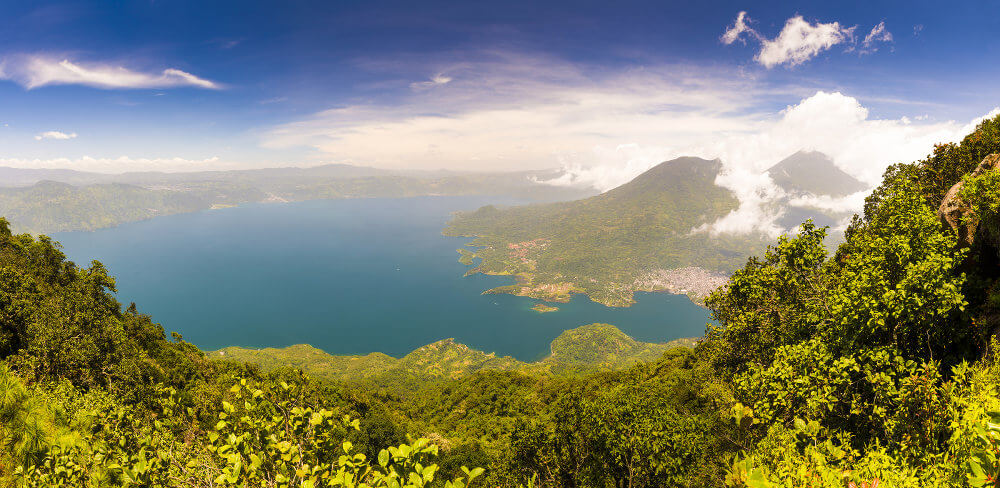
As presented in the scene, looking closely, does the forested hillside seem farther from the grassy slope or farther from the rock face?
the grassy slope

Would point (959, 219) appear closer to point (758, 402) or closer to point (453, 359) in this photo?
point (758, 402)

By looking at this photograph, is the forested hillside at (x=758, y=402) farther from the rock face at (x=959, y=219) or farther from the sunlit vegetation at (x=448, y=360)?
the sunlit vegetation at (x=448, y=360)

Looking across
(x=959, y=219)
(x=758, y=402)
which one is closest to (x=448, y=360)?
(x=758, y=402)

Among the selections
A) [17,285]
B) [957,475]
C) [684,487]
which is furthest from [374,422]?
[957,475]

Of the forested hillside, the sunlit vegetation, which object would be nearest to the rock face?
the forested hillside

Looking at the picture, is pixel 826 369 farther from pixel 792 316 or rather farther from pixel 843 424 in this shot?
pixel 792 316
